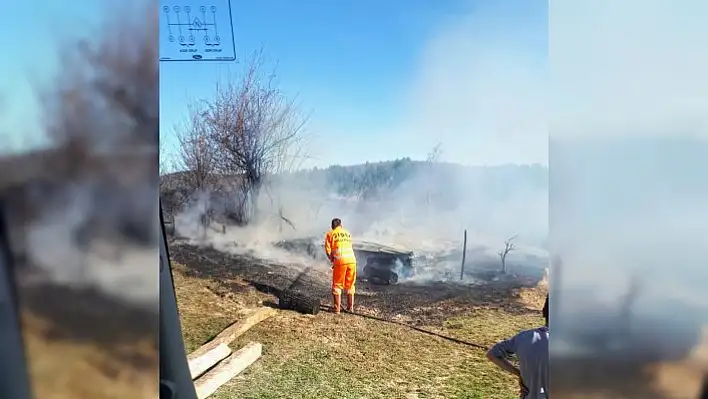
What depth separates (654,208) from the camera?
975 millimetres

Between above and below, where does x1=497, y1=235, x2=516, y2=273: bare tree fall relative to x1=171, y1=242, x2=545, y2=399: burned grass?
above

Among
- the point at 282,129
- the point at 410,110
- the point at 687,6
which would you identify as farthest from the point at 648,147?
the point at 282,129

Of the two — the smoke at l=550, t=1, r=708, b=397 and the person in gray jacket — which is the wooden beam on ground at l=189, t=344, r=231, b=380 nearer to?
the person in gray jacket

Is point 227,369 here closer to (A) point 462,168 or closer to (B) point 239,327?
(B) point 239,327

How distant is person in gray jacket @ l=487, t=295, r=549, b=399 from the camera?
1.56 metres

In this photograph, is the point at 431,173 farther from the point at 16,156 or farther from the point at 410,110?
the point at 16,156

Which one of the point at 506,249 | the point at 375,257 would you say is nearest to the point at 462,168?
the point at 506,249

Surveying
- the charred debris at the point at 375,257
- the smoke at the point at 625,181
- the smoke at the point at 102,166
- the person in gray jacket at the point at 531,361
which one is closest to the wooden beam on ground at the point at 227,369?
the charred debris at the point at 375,257

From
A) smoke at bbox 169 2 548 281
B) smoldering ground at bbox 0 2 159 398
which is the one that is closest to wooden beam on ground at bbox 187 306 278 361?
smoke at bbox 169 2 548 281

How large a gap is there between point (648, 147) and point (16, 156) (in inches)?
46.8

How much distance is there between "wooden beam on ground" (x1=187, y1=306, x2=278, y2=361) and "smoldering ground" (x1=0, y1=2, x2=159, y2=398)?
3.56 ft

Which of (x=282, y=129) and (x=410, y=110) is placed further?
(x=282, y=129)

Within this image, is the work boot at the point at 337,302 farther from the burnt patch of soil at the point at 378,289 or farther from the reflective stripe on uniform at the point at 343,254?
the reflective stripe on uniform at the point at 343,254
